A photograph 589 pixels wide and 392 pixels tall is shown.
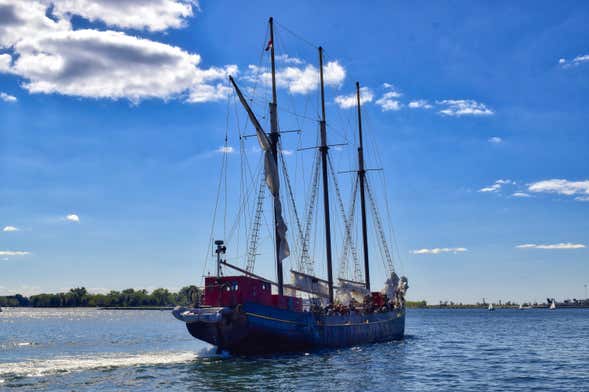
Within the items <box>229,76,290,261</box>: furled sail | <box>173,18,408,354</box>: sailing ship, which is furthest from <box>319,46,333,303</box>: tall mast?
<box>229,76,290,261</box>: furled sail

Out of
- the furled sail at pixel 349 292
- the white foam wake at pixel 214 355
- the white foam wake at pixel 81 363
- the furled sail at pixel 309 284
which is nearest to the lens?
the white foam wake at pixel 81 363

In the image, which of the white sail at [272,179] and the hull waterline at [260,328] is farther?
the white sail at [272,179]

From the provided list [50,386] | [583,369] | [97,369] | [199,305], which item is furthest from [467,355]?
[50,386]

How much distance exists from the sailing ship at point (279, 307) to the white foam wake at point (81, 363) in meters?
4.06

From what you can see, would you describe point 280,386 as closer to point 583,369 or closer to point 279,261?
point 279,261

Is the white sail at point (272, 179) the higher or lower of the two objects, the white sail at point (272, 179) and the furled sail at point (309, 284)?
the higher

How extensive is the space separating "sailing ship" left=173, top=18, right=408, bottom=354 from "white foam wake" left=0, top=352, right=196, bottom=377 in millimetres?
4060

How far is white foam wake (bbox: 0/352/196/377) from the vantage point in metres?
45.2

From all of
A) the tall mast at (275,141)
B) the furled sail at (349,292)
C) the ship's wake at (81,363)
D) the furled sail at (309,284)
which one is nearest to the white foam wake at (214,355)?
the ship's wake at (81,363)

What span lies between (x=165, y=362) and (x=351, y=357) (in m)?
14.8

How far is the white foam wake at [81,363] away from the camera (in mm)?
45156

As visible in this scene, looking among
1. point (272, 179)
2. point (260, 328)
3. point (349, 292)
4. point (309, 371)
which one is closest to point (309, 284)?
point (349, 292)

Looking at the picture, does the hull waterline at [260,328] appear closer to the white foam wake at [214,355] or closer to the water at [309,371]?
the white foam wake at [214,355]

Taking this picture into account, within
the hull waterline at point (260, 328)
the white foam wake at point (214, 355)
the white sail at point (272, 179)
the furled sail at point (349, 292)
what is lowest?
the white foam wake at point (214, 355)
